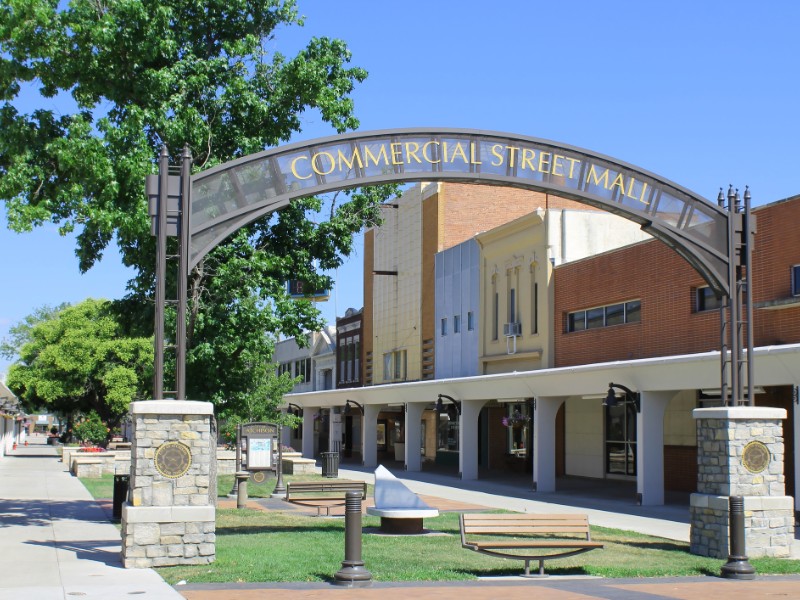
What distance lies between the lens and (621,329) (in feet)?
95.3

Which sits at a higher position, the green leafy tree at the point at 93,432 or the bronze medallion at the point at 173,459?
the bronze medallion at the point at 173,459

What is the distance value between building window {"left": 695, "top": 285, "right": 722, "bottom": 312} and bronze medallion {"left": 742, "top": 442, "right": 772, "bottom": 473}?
10.1 metres

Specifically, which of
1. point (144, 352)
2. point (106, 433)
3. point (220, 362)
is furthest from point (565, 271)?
point (106, 433)

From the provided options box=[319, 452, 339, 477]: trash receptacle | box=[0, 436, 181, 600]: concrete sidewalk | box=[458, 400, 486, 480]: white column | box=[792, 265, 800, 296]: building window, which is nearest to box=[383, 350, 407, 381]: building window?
box=[458, 400, 486, 480]: white column

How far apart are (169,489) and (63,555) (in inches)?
87.6

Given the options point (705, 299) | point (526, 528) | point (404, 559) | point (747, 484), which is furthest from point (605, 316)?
point (526, 528)

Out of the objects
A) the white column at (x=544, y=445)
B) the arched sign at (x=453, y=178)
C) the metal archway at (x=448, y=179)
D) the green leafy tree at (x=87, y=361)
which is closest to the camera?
the metal archway at (x=448, y=179)

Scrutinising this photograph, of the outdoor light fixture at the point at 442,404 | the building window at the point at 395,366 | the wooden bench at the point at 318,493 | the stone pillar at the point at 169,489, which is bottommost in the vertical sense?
the wooden bench at the point at 318,493

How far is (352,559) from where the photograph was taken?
1234cm

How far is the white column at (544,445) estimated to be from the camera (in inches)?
1141

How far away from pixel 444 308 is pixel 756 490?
26.1 metres

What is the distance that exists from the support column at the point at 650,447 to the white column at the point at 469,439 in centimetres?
1018

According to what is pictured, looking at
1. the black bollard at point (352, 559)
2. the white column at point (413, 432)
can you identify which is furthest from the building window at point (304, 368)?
the black bollard at point (352, 559)

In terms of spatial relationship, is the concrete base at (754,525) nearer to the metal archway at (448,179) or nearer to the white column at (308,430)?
the metal archway at (448,179)
